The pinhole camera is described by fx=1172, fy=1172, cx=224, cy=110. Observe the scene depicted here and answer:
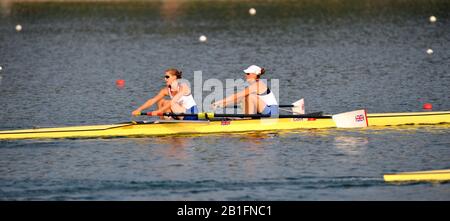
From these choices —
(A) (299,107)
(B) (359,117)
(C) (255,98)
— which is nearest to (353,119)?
(B) (359,117)

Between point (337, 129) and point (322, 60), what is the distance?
1473cm

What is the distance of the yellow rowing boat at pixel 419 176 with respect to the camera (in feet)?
64.0

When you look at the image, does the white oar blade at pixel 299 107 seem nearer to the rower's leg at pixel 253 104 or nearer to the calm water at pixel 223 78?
the calm water at pixel 223 78

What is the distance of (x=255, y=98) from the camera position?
23828 mm

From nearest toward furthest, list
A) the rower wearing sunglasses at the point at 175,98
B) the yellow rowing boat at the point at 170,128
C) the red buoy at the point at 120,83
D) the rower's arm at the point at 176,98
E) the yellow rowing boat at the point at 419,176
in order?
1. the yellow rowing boat at the point at 419,176
2. the yellow rowing boat at the point at 170,128
3. the rower's arm at the point at 176,98
4. the rower wearing sunglasses at the point at 175,98
5. the red buoy at the point at 120,83

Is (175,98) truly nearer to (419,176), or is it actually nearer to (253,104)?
(253,104)

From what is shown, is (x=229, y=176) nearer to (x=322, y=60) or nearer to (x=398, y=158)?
(x=398, y=158)

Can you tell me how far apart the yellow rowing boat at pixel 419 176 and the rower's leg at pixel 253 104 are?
477 cm

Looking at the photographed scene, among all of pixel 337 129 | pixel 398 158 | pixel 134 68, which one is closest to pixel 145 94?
pixel 134 68

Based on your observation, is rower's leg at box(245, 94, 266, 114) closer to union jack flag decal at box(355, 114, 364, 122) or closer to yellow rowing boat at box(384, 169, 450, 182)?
union jack flag decal at box(355, 114, 364, 122)

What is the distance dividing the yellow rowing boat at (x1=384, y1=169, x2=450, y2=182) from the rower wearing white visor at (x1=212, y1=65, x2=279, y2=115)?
186 inches

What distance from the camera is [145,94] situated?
31.8m

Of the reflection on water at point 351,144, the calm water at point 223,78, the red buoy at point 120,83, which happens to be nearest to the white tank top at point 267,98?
the calm water at point 223,78

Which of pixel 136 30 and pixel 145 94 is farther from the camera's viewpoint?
pixel 136 30
